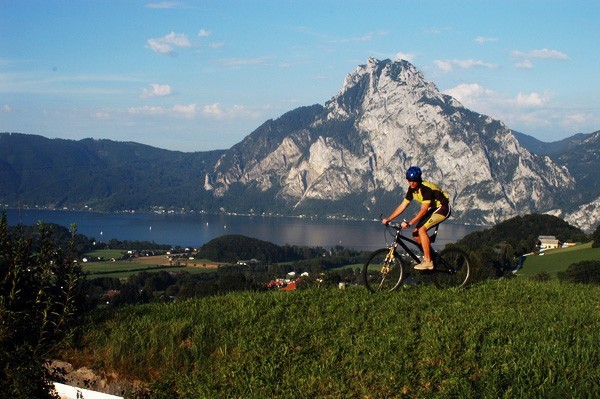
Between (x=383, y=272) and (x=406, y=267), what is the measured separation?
1.56 ft

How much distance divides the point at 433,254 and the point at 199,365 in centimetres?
591

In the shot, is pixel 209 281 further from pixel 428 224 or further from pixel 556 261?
pixel 556 261

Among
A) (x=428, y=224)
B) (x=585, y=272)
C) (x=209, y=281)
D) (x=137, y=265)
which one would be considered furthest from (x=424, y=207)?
(x=137, y=265)

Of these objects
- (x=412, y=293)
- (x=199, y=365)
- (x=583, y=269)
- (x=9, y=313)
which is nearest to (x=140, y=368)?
(x=199, y=365)

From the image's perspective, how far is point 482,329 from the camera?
888cm

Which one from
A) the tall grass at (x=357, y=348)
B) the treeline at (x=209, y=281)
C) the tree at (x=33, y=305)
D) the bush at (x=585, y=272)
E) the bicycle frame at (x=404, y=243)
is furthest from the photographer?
the bush at (x=585, y=272)

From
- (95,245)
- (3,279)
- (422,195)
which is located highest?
(422,195)

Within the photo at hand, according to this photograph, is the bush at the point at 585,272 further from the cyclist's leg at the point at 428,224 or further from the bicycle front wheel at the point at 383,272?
the bicycle front wheel at the point at 383,272

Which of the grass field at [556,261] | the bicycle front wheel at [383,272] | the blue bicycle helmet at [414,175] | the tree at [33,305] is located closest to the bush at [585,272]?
the grass field at [556,261]

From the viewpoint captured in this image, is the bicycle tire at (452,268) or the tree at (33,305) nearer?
the tree at (33,305)

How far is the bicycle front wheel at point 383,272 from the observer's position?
488 inches

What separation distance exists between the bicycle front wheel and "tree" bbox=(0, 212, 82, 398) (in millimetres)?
5695

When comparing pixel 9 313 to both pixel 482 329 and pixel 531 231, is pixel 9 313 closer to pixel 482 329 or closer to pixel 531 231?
pixel 482 329

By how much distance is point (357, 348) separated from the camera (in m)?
8.25
